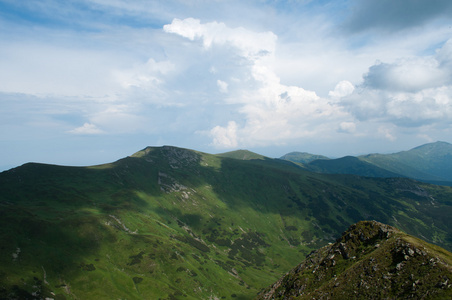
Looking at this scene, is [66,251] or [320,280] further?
[66,251]

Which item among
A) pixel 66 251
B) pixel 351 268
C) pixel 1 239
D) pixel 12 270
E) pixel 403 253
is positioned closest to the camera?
pixel 403 253

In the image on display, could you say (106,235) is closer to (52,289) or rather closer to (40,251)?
(40,251)

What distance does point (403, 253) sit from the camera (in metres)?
62.4

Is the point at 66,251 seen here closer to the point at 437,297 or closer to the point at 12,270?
the point at 12,270

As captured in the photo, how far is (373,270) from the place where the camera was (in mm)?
63781

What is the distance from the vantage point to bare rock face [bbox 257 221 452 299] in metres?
53.7

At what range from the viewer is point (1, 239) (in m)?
149

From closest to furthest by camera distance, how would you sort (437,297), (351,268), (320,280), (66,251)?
(437,297), (351,268), (320,280), (66,251)

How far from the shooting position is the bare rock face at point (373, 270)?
53719 millimetres

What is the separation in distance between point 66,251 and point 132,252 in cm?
4766

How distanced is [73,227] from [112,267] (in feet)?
Answer: 163

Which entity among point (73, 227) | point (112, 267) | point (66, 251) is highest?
point (73, 227)

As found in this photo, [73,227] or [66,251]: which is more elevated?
[73,227]

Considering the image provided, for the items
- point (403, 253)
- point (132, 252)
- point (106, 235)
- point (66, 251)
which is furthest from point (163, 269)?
point (403, 253)
